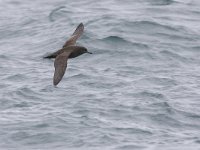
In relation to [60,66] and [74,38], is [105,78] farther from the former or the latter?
[60,66]

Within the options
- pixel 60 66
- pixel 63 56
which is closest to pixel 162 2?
pixel 63 56

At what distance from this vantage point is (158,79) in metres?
16.9

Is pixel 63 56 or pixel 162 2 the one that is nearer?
pixel 63 56

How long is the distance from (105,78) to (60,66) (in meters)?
3.43

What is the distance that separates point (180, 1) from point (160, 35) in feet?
12.8

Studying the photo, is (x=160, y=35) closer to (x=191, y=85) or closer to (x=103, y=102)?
(x=191, y=85)

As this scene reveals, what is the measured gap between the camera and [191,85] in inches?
654

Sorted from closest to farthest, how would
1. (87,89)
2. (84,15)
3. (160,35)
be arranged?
(87,89)
(160,35)
(84,15)

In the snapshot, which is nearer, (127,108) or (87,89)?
(127,108)

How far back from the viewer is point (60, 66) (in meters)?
13.7

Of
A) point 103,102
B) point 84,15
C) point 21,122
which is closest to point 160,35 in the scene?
point 84,15

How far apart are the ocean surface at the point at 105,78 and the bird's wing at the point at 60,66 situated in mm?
1142

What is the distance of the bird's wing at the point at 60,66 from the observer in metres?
13.2

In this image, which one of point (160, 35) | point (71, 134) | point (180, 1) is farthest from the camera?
point (180, 1)
